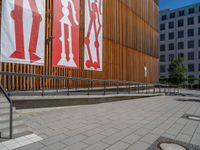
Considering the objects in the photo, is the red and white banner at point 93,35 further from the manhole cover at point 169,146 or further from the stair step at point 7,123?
the manhole cover at point 169,146

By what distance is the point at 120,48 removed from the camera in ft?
52.0

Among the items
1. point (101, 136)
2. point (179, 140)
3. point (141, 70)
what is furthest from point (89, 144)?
point (141, 70)

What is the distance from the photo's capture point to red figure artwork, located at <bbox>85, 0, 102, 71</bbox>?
1205cm

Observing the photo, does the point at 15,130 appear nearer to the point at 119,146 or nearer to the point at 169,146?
the point at 119,146

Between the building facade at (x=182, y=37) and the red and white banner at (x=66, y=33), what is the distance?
39310 millimetres

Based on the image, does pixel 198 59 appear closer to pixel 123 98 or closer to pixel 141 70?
pixel 141 70

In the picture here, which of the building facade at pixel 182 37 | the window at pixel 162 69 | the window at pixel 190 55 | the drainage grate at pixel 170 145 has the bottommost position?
the drainage grate at pixel 170 145

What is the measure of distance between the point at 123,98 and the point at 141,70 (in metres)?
9.91

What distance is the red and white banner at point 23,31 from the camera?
7.42m

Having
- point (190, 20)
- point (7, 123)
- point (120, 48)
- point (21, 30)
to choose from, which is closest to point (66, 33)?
point (21, 30)

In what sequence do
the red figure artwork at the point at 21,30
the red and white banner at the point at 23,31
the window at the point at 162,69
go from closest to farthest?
the red and white banner at the point at 23,31 → the red figure artwork at the point at 21,30 → the window at the point at 162,69

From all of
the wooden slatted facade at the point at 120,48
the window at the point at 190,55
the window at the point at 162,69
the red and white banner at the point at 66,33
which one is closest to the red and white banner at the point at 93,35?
the wooden slatted facade at the point at 120,48

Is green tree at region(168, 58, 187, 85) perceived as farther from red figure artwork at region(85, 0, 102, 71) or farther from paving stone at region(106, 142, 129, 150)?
paving stone at region(106, 142, 129, 150)

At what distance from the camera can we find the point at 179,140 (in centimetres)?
420
